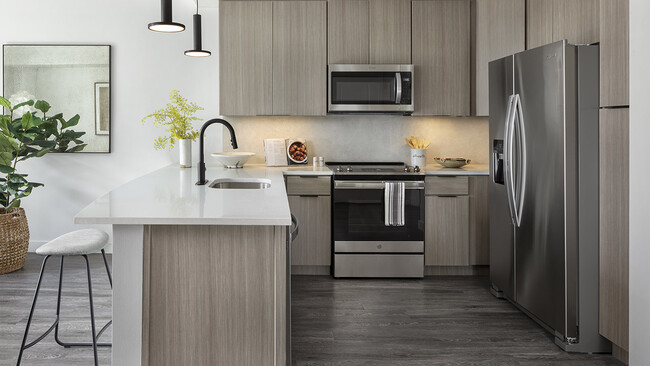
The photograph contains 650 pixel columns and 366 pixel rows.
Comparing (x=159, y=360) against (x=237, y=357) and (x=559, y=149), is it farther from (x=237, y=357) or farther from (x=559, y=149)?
(x=559, y=149)

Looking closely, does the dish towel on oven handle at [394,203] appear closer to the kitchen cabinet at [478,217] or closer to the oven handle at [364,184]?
the oven handle at [364,184]

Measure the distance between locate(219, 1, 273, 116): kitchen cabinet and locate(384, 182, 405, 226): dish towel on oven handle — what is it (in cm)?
131

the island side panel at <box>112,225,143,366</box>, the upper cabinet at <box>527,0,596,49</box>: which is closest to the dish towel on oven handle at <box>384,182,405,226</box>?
the upper cabinet at <box>527,0,596,49</box>

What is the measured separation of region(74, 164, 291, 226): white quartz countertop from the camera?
2.10 metres

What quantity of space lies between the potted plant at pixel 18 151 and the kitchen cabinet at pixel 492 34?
144 inches

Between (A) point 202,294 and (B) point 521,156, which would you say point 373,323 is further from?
(A) point 202,294

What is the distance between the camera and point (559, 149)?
3.14 metres

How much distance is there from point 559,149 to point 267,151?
2.79 metres

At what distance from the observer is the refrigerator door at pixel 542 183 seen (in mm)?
3141

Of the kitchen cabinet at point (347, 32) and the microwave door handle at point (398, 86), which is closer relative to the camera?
the microwave door handle at point (398, 86)

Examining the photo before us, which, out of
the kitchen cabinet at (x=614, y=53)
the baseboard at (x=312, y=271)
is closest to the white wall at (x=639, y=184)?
the kitchen cabinet at (x=614, y=53)

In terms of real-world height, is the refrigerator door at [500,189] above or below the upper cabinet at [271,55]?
below

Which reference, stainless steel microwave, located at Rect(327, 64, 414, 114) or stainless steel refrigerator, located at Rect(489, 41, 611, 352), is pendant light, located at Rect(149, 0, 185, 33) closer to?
stainless steel microwave, located at Rect(327, 64, 414, 114)

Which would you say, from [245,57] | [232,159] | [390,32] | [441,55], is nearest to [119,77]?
[245,57]
